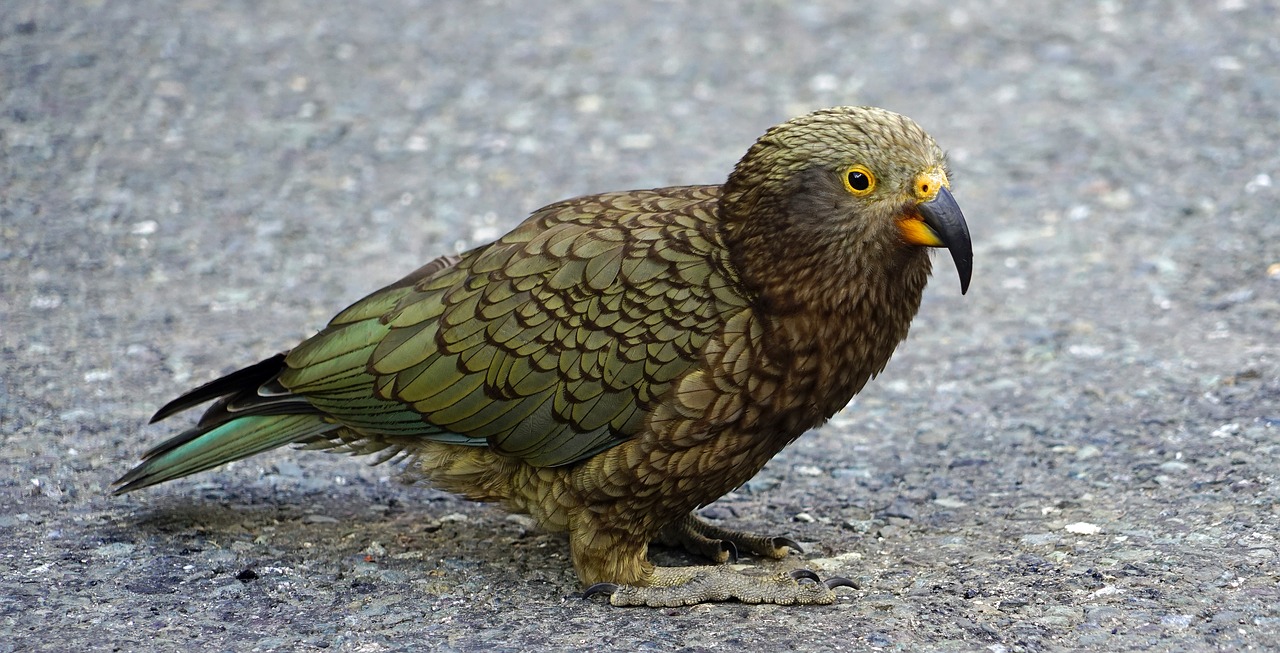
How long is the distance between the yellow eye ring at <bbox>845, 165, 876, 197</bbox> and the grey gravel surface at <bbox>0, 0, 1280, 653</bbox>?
1273 millimetres

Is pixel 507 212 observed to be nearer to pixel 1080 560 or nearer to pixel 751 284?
pixel 751 284

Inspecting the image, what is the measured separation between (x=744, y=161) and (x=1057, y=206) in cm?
370

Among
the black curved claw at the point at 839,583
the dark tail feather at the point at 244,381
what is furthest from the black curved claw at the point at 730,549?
the dark tail feather at the point at 244,381

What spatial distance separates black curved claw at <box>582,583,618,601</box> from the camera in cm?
426

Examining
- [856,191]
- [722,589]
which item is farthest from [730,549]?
[856,191]

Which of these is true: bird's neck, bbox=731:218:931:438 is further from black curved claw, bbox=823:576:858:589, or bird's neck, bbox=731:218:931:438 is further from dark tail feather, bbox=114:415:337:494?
dark tail feather, bbox=114:415:337:494

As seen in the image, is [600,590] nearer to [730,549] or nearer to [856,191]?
[730,549]

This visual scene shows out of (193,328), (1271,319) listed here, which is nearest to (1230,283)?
(1271,319)

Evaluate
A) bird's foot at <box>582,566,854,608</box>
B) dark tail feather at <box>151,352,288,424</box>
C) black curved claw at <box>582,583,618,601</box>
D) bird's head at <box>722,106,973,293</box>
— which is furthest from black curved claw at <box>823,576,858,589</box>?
dark tail feather at <box>151,352,288,424</box>

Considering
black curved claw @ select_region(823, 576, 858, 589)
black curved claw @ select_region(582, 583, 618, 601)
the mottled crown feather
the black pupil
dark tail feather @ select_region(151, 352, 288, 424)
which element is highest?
the mottled crown feather

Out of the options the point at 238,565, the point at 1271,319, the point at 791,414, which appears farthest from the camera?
the point at 1271,319

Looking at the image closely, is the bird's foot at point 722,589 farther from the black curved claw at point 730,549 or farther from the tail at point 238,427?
the tail at point 238,427

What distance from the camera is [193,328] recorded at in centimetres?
627

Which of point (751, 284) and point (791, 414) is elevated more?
point (751, 284)
